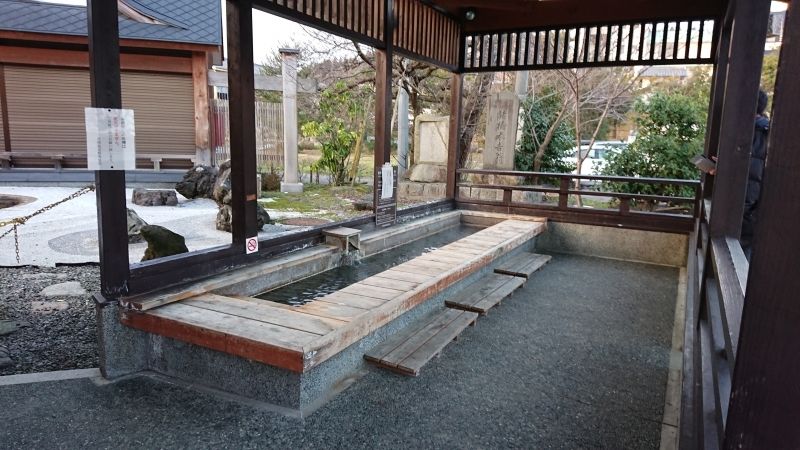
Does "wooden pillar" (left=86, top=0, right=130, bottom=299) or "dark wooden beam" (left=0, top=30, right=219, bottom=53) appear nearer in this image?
"wooden pillar" (left=86, top=0, right=130, bottom=299)

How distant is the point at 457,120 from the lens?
27.4 ft

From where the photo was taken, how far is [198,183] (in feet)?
33.6

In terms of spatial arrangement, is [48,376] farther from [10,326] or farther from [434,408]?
[434,408]

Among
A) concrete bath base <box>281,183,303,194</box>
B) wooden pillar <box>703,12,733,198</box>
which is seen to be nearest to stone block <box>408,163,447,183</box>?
concrete bath base <box>281,183,303,194</box>

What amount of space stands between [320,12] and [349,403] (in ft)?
12.5

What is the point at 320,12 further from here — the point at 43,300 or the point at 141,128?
the point at 141,128

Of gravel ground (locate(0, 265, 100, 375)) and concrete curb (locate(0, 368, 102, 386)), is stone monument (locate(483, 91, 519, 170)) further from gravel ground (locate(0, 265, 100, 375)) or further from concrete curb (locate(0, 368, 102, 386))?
concrete curb (locate(0, 368, 102, 386))

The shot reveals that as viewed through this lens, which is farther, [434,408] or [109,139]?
[109,139]

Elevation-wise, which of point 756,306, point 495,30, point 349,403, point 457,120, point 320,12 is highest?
point 495,30

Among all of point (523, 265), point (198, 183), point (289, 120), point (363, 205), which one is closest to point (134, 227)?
point (198, 183)

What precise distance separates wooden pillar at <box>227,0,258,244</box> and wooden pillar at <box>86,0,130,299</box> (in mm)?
1072

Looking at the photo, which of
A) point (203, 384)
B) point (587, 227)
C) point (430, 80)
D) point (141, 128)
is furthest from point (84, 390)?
point (430, 80)

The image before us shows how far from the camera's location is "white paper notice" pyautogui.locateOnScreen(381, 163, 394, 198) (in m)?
6.40

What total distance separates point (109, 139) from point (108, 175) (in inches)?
8.6
